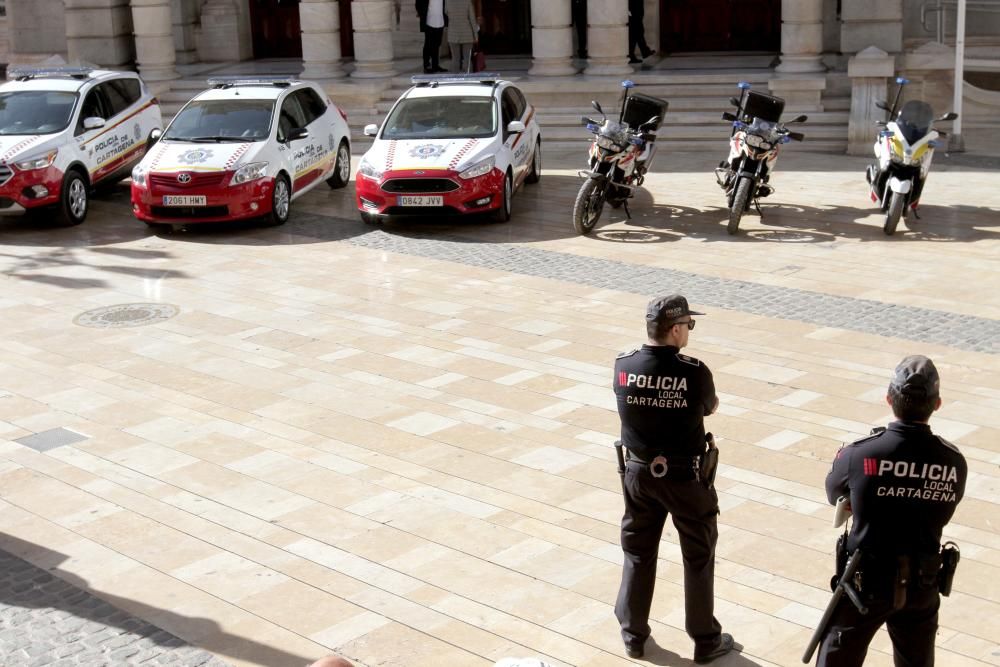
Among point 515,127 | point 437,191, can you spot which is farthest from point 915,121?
point 437,191

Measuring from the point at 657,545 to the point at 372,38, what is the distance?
20171 mm

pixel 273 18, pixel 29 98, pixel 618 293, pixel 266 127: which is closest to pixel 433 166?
pixel 266 127

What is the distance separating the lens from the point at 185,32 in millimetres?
29688

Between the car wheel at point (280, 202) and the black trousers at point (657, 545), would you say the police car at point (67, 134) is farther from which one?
the black trousers at point (657, 545)

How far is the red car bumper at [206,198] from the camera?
1677 cm

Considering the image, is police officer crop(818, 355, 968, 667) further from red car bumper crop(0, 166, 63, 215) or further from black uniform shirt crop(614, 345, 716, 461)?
red car bumper crop(0, 166, 63, 215)

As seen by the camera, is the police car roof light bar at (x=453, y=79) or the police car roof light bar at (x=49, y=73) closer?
the police car roof light bar at (x=453, y=79)

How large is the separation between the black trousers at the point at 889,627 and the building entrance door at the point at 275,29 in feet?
86.2

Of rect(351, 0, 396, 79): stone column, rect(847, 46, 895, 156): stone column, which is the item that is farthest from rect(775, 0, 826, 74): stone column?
rect(351, 0, 396, 79): stone column

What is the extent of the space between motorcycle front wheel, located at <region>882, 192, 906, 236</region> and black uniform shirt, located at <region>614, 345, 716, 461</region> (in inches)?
402

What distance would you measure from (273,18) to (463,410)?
2158 centimetres

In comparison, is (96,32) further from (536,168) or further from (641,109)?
(641,109)

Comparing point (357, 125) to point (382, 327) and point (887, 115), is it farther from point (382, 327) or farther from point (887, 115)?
point (382, 327)

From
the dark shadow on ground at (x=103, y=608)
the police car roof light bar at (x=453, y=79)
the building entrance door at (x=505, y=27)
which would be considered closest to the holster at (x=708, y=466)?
the dark shadow on ground at (x=103, y=608)
